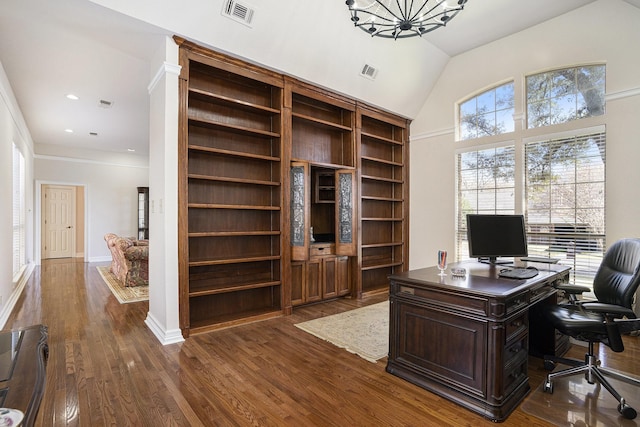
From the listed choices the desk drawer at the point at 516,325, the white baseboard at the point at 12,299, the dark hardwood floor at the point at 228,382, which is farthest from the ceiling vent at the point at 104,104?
the desk drawer at the point at 516,325

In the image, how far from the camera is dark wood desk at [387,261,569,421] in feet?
6.45

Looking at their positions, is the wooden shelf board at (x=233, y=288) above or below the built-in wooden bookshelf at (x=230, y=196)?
below

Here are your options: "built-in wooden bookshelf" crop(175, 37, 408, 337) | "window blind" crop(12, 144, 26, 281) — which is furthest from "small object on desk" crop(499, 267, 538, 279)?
"window blind" crop(12, 144, 26, 281)

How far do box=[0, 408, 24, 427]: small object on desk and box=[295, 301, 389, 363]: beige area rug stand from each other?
2.37 meters

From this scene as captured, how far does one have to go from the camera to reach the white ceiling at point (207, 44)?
296 centimetres

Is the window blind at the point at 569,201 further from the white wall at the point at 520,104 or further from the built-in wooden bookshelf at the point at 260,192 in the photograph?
the built-in wooden bookshelf at the point at 260,192

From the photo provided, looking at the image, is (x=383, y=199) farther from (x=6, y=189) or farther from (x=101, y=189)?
(x=101, y=189)

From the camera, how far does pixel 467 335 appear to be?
207 centimetres

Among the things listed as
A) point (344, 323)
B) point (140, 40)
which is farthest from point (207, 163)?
point (344, 323)

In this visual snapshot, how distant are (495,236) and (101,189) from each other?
32.4ft

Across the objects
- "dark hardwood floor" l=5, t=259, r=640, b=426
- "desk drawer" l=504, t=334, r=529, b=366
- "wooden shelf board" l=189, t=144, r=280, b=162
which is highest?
"wooden shelf board" l=189, t=144, r=280, b=162

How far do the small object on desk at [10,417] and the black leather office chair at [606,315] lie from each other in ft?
9.32

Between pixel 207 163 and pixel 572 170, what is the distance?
4.47 metres

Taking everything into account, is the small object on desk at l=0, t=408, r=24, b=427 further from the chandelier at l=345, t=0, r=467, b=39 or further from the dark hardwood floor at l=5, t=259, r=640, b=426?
the chandelier at l=345, t=0, r=467, b=39
